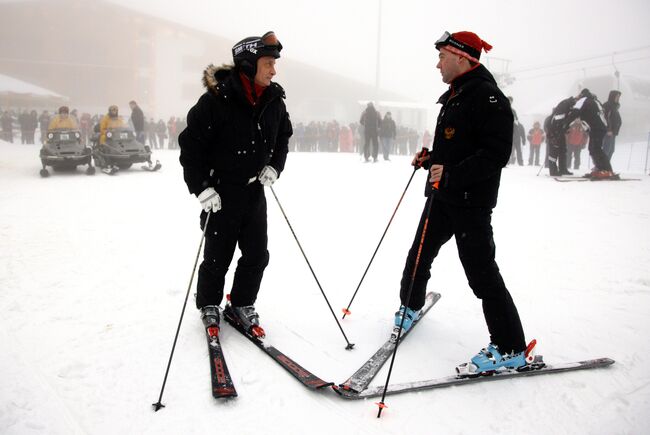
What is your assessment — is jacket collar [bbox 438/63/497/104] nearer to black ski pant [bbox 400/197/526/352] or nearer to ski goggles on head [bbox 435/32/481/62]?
ski goggles on head [bbox 435/32/481/62]

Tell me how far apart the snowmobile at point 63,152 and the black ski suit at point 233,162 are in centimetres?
947

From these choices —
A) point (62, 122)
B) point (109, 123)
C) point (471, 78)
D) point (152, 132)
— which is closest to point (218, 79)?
point (471, 78)

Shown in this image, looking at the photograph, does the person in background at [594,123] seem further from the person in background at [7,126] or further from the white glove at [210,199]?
the person in background at [7,126]

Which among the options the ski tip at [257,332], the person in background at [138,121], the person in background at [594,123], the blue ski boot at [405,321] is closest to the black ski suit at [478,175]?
the blue ski boot at [405,321]

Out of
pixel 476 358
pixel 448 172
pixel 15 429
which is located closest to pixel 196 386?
pixel 15 429

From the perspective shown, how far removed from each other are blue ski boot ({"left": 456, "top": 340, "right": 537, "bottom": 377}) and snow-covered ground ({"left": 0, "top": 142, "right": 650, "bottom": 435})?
106 millimetres

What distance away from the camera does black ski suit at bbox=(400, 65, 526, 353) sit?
2.49 metres

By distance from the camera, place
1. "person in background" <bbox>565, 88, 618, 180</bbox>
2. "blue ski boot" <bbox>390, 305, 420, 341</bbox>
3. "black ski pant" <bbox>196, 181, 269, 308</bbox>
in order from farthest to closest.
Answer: "person in background" <bbox>565, 88, 618, 180</bbox>
"blue ski boot" <bbox>390, 305, 420, 341</bbox>
"black ski pant" <bbox>196, 181, 269, 308</bbox>

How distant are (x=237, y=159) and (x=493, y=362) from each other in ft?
7.29

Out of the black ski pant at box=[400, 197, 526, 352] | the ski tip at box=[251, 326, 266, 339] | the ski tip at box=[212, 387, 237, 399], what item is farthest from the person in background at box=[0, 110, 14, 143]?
the black ski pant at box=[400, 197, 526, 352]

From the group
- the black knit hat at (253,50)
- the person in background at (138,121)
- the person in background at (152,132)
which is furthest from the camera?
the person in background at (152,132)

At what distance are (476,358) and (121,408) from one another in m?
2.20

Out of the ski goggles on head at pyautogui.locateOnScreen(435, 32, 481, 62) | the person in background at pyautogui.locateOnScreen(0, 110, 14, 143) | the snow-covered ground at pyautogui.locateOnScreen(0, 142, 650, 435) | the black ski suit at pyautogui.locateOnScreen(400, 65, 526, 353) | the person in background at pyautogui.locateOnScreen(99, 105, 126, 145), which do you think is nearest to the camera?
the snow-covered ground at pyautogui.locateOnScreen(0, 142, 650, 435)

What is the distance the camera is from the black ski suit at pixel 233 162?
289cm
